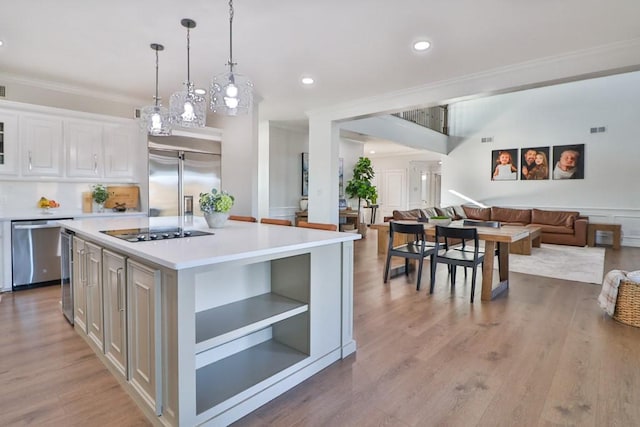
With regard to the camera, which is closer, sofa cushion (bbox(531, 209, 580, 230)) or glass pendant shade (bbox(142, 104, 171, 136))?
glass pendant shade (bbox(142, 104, 171, 136))

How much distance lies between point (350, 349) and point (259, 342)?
665mm

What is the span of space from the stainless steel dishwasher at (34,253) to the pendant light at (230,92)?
2.76 m

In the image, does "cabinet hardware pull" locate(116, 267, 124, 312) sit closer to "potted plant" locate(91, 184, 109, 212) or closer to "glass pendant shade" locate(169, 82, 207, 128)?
"glass pendant shade" locate(169, 82, 207, 128)

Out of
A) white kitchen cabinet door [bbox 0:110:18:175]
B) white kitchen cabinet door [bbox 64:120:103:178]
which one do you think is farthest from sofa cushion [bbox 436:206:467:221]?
white kitchen cabinet door [bbox 0:110:18:175]

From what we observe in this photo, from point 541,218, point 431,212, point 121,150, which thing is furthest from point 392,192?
point 121,150

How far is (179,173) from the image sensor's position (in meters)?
5.33

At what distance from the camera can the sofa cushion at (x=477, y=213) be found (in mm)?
9031

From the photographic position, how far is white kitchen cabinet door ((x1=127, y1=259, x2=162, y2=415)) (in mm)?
1690

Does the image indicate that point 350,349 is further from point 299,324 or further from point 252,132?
point 252,132

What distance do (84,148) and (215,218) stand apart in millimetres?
3067

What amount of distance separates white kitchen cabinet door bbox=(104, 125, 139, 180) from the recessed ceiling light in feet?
13.3

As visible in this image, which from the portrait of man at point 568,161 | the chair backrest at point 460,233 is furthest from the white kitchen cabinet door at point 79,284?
the portrait of man at point 568,161

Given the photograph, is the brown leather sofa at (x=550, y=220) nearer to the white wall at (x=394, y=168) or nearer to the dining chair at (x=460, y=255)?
the white wall at (x=394, y=168)

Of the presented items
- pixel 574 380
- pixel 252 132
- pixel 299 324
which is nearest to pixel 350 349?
pixel 299 324
